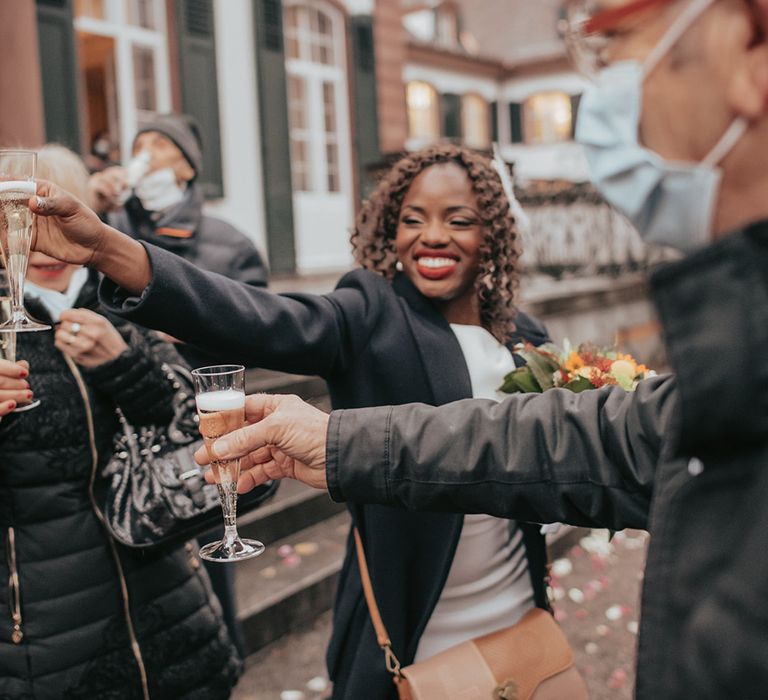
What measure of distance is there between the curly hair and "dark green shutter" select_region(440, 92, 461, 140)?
21.1 metres

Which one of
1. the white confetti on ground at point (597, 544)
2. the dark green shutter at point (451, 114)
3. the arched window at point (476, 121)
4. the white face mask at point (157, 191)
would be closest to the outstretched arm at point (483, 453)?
the white face mask at point (157, 191)

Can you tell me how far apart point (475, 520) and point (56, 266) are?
4.82 feet

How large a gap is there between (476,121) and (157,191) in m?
22.8

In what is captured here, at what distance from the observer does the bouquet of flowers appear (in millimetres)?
2203

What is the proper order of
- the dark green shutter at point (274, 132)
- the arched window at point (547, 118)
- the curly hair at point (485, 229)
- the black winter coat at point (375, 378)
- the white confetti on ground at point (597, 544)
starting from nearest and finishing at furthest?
the black winter coat at point (375, 378)
the curly hair at point (485, 229)
the white confetti on ground at point (597, 544)
the dark green shutter at point (274, 132)
the arched window at point (547, 118)

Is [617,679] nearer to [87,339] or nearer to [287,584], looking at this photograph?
[287,584]

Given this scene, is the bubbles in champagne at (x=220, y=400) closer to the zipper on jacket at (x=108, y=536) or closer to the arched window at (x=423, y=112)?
the zipper on jacket at (x=108, y=536)

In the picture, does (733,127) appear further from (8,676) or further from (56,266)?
(8,676)

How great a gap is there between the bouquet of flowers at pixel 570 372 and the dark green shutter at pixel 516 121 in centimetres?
2508

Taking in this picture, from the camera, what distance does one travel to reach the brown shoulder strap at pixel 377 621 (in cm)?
206

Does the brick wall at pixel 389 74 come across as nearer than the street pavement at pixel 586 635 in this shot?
No

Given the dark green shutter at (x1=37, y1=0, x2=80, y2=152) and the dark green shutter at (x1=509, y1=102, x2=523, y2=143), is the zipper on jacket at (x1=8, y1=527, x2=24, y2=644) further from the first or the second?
the dark green shutter at (x1=509, y1=102, x2=523, y2=143)

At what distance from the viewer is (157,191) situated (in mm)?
3867

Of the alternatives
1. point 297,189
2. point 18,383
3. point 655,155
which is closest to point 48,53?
point 297,189
